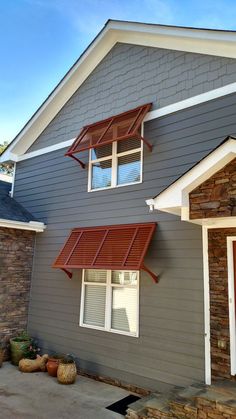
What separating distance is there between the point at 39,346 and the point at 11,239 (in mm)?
3094

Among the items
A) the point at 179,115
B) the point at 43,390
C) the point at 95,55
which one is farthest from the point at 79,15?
the point at 43,390

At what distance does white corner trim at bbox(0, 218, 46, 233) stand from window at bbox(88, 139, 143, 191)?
204cm

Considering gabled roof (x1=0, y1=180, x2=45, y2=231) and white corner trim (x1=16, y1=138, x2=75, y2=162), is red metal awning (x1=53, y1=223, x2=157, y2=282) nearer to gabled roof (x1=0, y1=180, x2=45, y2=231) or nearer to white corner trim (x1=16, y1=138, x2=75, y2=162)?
gabled roof (x1=0, y1=180, x2=45, y2=231)

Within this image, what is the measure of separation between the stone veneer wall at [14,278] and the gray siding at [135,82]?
3.20 metres

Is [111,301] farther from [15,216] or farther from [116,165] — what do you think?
[15,216]

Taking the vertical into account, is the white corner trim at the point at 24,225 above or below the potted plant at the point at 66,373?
above

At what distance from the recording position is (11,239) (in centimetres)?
890

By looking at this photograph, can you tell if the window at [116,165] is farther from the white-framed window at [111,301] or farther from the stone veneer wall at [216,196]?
the stone veneer wall at [216,196]

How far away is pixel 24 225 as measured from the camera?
8.80 metres

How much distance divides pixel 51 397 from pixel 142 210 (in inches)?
164

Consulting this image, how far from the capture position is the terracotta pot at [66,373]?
21.8 ft

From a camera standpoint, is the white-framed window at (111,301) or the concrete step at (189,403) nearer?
the concrete step at (189,403)

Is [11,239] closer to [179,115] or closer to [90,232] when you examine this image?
[90,232]

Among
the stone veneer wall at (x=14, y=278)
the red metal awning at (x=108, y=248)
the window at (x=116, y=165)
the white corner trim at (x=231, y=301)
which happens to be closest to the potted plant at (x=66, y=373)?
the red metal awning at (x=108, y=248)
